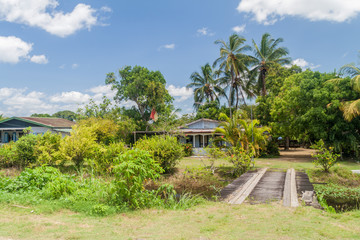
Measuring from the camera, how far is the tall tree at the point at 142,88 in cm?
2959

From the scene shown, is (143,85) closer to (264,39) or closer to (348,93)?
(264,39)

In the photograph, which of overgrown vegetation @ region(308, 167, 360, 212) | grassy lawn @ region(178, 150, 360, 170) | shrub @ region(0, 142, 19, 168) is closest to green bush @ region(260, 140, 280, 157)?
grassy lawn @ region(178, 150, 360, 170)

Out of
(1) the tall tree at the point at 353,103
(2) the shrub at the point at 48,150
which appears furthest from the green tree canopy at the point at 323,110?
(2) the shrub at the point at 48,150

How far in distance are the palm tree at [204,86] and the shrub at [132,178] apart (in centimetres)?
3007

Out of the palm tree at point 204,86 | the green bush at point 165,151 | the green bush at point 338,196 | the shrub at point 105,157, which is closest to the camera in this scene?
the green bush at point 338,196

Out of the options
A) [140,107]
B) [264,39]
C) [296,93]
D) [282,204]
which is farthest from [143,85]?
[282,204]

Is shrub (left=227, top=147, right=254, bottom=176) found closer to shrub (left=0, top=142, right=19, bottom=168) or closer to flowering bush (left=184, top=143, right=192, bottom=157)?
flowering bush (left=184, top=143, right=192, bottom=157)

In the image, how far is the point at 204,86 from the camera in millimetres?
36750

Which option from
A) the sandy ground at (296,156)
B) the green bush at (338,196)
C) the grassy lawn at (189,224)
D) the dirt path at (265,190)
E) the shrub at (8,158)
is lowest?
the green bush at (338,196)

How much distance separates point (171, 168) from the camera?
46.5 feet

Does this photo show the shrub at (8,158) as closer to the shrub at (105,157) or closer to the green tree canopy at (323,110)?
the shrub at (105,157)

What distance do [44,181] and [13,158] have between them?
22.8ft

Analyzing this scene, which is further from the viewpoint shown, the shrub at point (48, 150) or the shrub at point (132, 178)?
the shrub at point (48, 150)

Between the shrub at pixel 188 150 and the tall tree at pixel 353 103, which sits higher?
the tall tree at pixel 353 103
